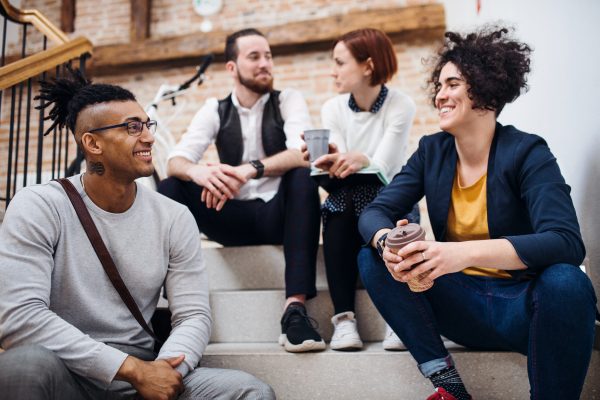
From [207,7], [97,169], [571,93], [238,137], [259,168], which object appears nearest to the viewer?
Answer: [97,169]

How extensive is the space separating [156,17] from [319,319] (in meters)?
4.16

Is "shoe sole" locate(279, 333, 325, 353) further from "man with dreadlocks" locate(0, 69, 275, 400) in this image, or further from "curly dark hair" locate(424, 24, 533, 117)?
"curly dark hair" locate(424, 24, 533, 117)

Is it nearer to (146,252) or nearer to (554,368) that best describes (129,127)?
(146,252)

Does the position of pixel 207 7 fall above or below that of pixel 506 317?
above

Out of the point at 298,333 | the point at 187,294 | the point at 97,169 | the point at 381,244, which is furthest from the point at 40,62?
the point at 381,244

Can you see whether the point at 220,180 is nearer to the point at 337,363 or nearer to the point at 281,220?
the point at 281,220

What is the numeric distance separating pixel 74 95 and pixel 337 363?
1163 millimetres

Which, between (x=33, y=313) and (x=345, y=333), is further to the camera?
(x=345, y=333)

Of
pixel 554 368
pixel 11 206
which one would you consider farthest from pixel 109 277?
pixel 554 368

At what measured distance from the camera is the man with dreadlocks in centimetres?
100

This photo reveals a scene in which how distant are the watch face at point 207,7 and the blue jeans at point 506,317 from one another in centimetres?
395

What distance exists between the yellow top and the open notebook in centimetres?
29

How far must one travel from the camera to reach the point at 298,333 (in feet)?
4.67

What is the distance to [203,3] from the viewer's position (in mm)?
4516
